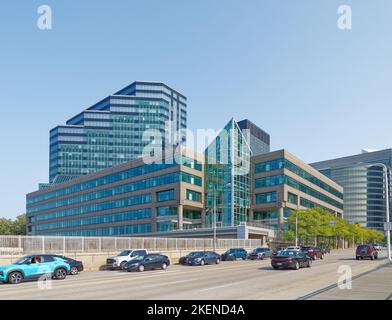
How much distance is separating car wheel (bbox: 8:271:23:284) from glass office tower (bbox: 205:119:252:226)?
223 feet

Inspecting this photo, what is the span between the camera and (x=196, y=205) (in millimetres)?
97750

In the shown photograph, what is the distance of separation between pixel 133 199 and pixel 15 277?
278ft

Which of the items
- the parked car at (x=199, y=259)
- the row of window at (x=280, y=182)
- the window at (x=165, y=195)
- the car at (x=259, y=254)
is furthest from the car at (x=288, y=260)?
the row of window at (x=280, y=182)

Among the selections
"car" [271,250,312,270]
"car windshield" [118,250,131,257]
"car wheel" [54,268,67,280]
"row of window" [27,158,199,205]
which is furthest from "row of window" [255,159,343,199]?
"car wheel" [54,268,67,280]

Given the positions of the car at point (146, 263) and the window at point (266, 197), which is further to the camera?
the window at point (266, 197)

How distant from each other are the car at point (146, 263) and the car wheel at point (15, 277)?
403 inches

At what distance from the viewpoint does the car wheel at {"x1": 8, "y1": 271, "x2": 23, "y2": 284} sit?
81.9ft

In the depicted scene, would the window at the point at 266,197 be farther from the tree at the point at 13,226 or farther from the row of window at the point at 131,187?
the tree at the point at 13,226

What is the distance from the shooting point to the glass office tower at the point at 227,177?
309 feet

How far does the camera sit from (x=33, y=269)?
1039 inches

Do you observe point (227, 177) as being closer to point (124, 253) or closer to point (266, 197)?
point (266, 197)

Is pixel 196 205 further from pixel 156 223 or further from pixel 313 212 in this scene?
pixel 313 212

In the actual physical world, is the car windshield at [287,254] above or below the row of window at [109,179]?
below
